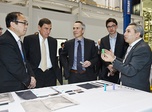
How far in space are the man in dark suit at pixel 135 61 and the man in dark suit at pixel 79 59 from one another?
2.12ft

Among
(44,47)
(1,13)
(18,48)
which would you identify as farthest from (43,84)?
(1,13)

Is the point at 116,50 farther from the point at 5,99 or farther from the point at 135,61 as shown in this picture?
the point at 5,99

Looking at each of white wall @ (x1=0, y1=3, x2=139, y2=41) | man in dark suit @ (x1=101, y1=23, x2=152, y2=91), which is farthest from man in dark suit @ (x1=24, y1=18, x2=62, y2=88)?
white wall @ (x1=0, y1=3, x2=139, y2=41)

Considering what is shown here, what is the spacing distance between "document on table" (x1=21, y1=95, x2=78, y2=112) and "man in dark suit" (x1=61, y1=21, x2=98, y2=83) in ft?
3.63

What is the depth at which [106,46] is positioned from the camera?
2.72m

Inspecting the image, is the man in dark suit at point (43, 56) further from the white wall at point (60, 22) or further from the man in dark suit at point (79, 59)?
the white wall at point (60, 22)

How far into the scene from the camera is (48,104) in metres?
1.18

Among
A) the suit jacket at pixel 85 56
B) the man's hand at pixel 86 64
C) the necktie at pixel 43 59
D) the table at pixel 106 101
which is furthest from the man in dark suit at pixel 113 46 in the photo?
the table at pixel 106 101

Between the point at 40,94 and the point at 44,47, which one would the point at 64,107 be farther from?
the point at 44,47

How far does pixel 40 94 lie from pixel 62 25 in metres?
3.95

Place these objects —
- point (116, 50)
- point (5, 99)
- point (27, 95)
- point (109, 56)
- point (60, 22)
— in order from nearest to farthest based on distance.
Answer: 1. point (5, 99)
2. point (27, 95)
3. point (109, 56)
4. point (116, 50)
5. point (60, 22)

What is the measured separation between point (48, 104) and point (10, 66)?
704mm

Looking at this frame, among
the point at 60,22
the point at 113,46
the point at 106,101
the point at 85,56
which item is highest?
the point at 60,22

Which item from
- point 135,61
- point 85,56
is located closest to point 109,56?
point 135,61
